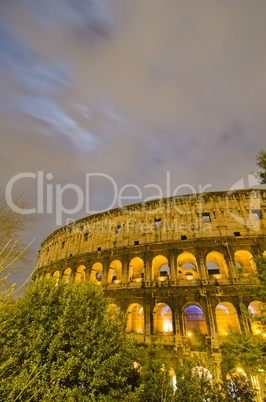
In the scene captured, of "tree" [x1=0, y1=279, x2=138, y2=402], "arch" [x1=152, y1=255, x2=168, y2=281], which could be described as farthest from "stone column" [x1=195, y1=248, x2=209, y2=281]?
"tree" [x1=0, y1=279, x2=138, y2=402]

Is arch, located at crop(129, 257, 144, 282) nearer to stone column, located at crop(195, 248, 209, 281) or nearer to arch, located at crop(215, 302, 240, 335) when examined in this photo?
stone column, located at crop(195, 248, 209, 281)

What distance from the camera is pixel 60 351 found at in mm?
7031

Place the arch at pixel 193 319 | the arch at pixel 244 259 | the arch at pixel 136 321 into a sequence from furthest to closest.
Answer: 1. the arch at pixel 136 321
2. the arch at pixel 244 259
3. the arch at pixel 193 319

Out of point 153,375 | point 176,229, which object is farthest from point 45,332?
point 176,229

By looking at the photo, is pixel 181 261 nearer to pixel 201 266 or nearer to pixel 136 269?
pixel 201 266

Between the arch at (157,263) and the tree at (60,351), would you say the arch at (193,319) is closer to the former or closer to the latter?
the arch at (157,263)

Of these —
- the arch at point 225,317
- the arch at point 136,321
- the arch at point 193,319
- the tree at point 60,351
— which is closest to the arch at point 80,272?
the arch at point 136,321

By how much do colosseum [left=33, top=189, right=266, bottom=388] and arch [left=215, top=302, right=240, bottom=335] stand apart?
8 cm

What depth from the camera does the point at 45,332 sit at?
7574 millimetres

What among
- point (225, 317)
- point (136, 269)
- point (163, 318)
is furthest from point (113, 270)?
point (225, 317)

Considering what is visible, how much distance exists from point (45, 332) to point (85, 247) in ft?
63.4

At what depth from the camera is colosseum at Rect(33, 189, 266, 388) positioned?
59.0 feet

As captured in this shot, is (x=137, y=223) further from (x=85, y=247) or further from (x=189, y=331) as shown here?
(x=189, y=331)

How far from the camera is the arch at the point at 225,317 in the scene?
18.6 meters
